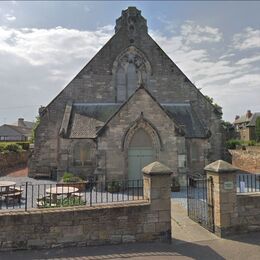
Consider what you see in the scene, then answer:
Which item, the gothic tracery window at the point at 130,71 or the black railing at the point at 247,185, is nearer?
the black railing at the point at 247,185

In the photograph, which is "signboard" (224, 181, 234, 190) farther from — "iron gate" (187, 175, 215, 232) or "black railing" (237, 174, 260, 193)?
"black railing" (237, 174, 260, 193)

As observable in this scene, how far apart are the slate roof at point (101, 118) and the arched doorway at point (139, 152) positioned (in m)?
3.16

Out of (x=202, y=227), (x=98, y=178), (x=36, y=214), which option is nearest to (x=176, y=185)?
(x=98, y=178)

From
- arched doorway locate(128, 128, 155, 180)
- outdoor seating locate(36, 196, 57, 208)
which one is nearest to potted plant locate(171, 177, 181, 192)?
arched doorway locate(128, 128, 155, 180)

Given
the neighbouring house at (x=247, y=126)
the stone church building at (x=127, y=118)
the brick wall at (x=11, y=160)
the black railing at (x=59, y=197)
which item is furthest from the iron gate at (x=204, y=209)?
the neighbouring house at (x=247, y=126)

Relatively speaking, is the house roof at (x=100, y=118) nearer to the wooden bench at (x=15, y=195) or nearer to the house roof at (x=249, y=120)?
the wooden bench at (x=15, y=195)

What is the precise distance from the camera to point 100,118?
70.5 feet

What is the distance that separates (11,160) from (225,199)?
85.4 ft

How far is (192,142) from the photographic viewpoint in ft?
69.3

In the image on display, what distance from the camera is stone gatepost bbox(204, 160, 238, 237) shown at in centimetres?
896

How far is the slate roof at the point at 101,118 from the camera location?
2048cm

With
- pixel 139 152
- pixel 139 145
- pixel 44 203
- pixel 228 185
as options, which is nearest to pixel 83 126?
pixel 139 145

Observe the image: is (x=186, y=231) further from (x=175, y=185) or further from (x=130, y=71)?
(x=130, y=71)

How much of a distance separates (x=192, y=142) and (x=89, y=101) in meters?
8.55
